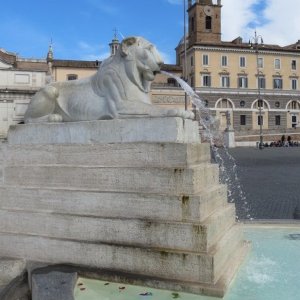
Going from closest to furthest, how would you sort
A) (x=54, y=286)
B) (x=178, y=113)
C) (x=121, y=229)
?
(x=54, y=286)
(x=121, y=229)
(x=178, y=113)

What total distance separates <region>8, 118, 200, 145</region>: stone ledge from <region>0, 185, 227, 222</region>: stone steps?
24.0 inches

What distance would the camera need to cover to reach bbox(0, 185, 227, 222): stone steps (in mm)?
4223

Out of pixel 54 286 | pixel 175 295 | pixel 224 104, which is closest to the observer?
pixel 54 286

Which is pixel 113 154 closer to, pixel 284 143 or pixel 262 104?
pixel 284 143

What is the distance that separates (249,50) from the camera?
61281mm

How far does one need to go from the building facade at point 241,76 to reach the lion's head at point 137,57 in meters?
53.6

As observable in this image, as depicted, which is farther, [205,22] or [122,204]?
[205,22]

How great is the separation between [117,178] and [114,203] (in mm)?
268

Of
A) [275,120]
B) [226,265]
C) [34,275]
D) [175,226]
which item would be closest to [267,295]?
[226,265]

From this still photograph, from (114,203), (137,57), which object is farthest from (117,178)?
(137,57)

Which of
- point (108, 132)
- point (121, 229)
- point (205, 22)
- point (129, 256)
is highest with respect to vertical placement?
point (205, 22)

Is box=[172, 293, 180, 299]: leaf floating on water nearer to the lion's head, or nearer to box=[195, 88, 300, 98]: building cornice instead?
the lion's head

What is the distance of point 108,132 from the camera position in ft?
15.7

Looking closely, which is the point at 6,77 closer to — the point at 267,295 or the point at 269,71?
the point at 267,295
